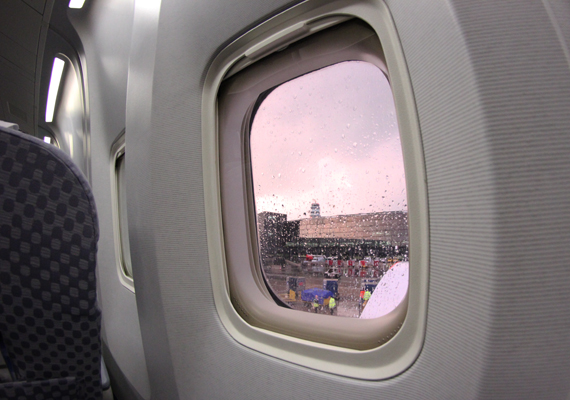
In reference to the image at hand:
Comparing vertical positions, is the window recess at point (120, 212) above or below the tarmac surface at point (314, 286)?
above

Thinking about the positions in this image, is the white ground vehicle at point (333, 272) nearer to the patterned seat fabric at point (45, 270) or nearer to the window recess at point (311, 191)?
the window recess at point (311, 191)

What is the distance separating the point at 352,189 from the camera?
3.34 ft

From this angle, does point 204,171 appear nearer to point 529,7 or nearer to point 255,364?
point 255,364

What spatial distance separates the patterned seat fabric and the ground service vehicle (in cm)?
9

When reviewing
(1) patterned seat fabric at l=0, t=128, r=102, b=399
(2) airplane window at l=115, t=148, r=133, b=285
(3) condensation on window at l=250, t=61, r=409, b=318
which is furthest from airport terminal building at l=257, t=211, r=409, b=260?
(2) airplane window at l=115, t=148, r=133, b=285

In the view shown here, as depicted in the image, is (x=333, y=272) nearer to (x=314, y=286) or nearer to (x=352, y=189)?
(x=314, y=286)

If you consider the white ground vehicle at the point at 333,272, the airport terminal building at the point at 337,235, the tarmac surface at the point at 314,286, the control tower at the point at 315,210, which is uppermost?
the control tower at the point at 315,210

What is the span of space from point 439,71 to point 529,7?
0.18 metres

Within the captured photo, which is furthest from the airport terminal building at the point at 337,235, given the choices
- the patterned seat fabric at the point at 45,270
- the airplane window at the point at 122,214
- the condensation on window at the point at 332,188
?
the airplane window at the point at 122,214

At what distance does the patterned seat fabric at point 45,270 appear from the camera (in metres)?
0.90

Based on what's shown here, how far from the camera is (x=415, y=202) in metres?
0.75

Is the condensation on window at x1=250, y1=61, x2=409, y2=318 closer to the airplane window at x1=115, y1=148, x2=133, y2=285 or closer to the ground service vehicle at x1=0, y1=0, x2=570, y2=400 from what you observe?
the ground service vehicle at x1=0, y1=0, x2=570, y2=400

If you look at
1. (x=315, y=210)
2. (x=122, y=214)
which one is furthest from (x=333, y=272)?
(x=122, y=214)

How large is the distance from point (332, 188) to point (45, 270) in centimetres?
94
